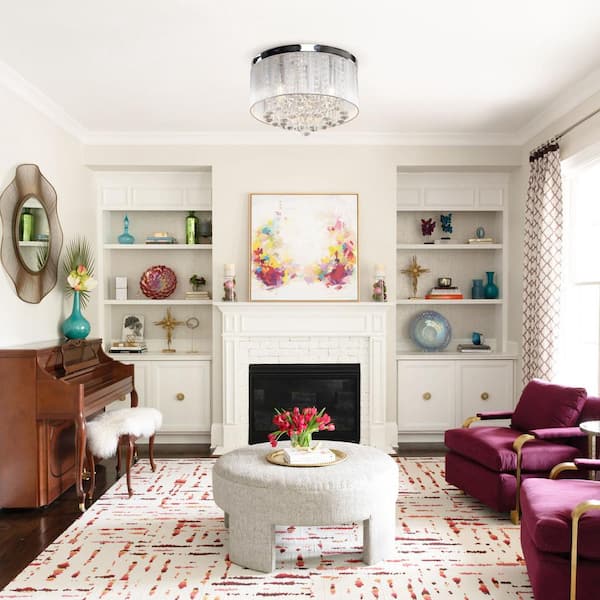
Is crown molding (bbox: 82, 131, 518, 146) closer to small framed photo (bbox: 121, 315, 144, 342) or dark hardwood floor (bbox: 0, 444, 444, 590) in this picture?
small framed photo (bbox: 121, 315, 144, 342)

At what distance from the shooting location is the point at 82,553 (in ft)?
11.6

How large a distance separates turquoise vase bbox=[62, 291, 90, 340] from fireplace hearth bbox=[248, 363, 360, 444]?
1543mm

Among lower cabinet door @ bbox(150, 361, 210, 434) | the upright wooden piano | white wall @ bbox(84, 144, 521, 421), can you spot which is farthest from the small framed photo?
the upright wooden piano

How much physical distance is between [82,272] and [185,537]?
8.02 feet

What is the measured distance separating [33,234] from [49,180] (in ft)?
2.01

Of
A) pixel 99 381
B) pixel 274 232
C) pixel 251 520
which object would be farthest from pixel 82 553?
pixel 274 232

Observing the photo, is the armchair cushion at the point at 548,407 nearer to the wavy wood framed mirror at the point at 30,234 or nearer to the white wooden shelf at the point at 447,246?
the white wooden shelf at the point at 447,246

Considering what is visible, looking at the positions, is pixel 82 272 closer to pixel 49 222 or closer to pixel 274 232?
pixel 49 222

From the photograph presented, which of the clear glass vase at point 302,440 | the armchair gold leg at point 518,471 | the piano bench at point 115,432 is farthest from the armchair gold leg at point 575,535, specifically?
the piano bench at point 115,432

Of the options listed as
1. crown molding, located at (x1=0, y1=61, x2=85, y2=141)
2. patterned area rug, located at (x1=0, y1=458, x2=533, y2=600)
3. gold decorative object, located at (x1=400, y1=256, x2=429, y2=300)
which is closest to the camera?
patterned area rug, located at (x1=0, y1=458, x2=533, y2=600)

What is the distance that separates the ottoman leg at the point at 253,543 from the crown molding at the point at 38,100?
10.8ft

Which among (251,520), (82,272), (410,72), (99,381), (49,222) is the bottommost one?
(251,520)

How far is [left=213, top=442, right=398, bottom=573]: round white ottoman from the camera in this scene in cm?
325

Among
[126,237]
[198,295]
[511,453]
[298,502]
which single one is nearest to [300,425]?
[298,502]
